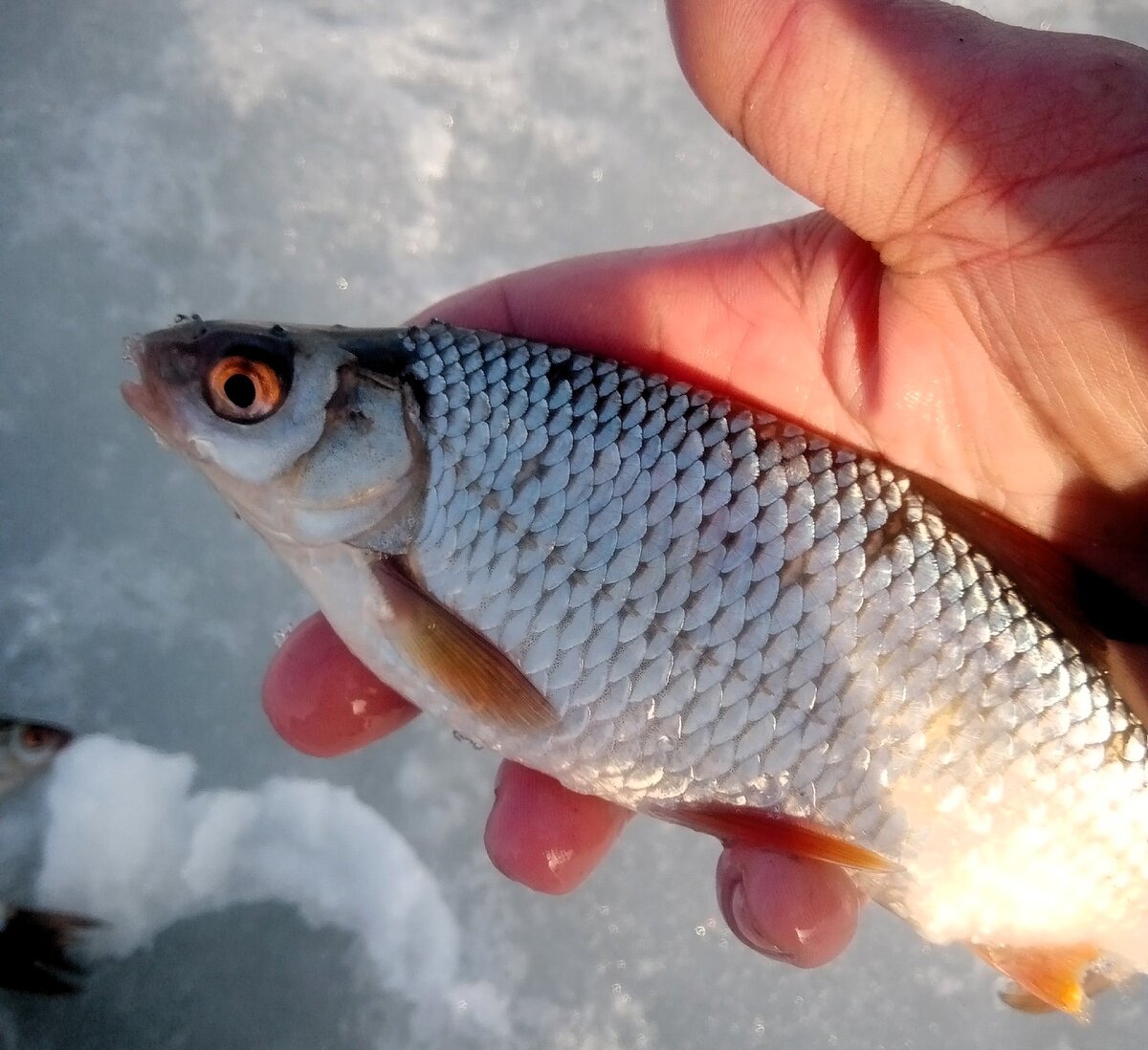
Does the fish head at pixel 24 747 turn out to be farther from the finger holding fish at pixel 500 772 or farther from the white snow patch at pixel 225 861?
the finger holding fish at pixel 500 772

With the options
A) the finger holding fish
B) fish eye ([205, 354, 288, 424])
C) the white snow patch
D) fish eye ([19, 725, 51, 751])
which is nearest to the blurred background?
the white snow patch

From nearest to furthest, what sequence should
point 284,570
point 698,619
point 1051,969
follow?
point 698,619
point 1051,969
point 284,570

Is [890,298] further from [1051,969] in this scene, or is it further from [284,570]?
[284,570]

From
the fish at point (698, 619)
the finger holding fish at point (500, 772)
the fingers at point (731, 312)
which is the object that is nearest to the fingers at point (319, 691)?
the finger holding fish at point (500, 772)

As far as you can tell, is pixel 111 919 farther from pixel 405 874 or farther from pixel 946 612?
pixel 946 612

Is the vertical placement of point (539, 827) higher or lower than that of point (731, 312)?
lower

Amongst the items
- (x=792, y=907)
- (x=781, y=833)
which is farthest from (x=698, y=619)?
(x=792, y=907)
